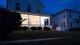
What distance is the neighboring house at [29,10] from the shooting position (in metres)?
28.4

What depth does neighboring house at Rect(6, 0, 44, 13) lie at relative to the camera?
Result: 28.4 meters

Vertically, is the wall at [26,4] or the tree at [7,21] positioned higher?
the wall at [26,4]

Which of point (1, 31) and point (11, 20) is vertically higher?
point (11, 20)

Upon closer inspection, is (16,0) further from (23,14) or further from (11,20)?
(11,20)

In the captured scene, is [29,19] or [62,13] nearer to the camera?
[29,19]

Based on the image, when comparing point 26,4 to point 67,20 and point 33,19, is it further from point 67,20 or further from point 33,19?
point 67,20

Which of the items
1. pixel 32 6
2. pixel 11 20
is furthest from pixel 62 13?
pixel 11 20

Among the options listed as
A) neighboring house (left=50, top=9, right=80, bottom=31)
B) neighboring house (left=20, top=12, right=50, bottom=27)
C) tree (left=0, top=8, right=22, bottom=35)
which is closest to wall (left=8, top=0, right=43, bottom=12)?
neighboring house (left=20, top=12, right=50, bottom=27)

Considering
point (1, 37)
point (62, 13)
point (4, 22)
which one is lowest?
point (1, 37)

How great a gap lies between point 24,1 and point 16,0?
182 cm

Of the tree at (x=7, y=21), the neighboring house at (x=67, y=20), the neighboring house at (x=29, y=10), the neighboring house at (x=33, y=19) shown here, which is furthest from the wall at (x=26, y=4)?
the tree at (x=7, y=21)

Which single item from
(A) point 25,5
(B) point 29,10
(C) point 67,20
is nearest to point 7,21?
(A) point 25,5

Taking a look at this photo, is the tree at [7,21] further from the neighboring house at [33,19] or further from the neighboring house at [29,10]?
the neighboring house at [33,19]

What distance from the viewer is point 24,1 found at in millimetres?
30422
